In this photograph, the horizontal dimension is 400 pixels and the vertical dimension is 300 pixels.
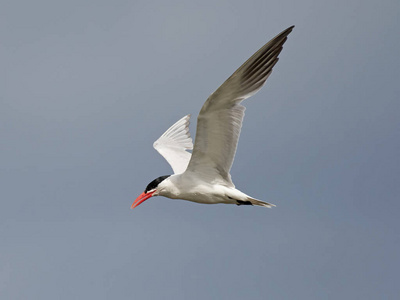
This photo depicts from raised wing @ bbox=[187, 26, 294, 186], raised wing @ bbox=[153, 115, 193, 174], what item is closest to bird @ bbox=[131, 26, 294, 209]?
raised wing @ bbox=[187, 26, 294, 186]

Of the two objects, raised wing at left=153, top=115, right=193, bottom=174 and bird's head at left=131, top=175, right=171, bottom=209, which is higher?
raised wing at left=153, top=115, right=193, bottom=174

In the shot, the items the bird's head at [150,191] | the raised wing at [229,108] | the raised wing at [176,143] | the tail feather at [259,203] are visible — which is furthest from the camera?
the raised wing at [176,143]

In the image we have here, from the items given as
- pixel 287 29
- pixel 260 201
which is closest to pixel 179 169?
pixel 260 201

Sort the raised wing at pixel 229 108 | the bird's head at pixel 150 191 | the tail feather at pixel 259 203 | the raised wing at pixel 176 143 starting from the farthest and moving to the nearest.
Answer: the raised wing at pixel 176 143
the bird's head at pixel 150 191
the tail feather at pixel 259 203
the raised wing at pixel 229 108

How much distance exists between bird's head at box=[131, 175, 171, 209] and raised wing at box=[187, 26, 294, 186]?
40.6 inches

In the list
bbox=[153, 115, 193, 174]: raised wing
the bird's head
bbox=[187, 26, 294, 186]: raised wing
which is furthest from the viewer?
bbox=[153, 115, 193, 174]: raised wing

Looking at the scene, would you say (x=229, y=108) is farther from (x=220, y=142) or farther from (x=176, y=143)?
(x=176, y=143)

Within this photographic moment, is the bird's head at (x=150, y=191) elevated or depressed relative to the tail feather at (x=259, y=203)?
elevated

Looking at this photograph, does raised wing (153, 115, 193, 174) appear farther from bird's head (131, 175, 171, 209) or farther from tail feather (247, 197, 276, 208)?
tail feather (247, 197, 276, 208)

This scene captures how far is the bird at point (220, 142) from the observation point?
12.3 metres

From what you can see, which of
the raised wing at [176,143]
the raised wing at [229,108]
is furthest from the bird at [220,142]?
the raised wing at [176,143]

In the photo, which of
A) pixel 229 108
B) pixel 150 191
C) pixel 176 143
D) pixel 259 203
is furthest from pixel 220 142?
pixel 176 143

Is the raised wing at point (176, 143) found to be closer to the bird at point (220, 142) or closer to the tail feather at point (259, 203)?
the bird at point (220, 142)

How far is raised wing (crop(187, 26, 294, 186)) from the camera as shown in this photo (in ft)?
40.4
